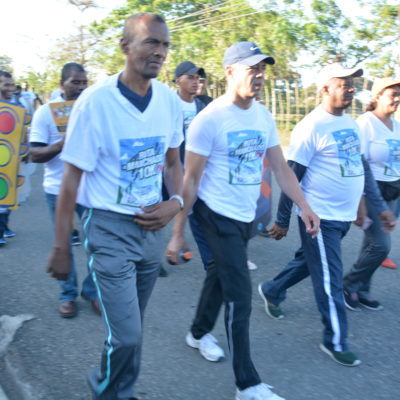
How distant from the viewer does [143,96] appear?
7.93 ft

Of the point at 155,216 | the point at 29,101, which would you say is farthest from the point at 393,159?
the point at 29,101

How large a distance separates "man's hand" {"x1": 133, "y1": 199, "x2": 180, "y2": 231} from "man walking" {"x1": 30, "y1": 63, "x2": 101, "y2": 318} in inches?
66.2

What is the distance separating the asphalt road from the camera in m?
3.03

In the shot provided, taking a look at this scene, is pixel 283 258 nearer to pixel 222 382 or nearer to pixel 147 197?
pixel 222 382

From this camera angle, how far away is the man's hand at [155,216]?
2.45 m

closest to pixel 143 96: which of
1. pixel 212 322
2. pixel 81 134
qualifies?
pixel 81 134

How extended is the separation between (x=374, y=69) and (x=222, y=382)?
1345 centimetres

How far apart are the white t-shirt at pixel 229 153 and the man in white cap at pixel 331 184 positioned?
0.56m

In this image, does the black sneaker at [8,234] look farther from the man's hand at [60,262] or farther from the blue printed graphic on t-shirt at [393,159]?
the blue printed graphic on t-shirt at [393,159]

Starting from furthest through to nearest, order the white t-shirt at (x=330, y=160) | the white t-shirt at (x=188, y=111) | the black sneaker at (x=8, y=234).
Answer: the black sneaker at (x=8, y=234), the white t-shirt at (x=188, y=111), the white t-shirt at (x=330, y=160)

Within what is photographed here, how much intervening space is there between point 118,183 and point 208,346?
1.49 metres

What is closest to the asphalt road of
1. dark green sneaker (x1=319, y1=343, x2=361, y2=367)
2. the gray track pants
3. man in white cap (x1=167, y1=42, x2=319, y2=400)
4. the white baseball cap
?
dark green sneaker (x1=319, y1=343, x2=361, y2=367)

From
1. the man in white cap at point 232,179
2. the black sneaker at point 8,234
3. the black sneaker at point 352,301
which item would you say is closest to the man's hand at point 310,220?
the man in white cap at point 232,179

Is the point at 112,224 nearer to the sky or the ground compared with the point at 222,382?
nearer to the sky
